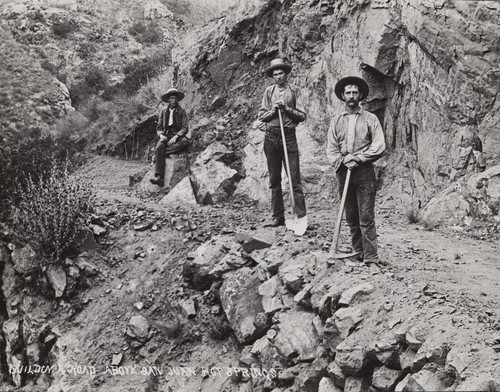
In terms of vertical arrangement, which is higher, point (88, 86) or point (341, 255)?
point (88, 86)

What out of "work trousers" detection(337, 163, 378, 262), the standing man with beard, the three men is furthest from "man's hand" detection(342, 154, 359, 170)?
the three men

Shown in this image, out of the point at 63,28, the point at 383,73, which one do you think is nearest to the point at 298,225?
the point at 383,73

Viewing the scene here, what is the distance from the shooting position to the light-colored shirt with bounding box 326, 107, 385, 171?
20.2ft

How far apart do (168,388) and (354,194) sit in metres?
3.04

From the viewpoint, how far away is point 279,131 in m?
7.93

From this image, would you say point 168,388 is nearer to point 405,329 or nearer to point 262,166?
point 405,329

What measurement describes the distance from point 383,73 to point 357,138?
4382mm

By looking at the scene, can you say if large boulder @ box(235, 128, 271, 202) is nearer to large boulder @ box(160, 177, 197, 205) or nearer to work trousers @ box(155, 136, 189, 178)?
large boulder @ box(160, 177, 197, 205)

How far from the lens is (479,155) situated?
8414 millimetres

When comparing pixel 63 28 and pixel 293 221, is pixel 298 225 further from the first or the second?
pixel 63 28

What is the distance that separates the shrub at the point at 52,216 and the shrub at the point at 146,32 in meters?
17.4

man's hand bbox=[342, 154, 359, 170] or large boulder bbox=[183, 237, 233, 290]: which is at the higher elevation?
man's hand bbox=[342, 154, 359, 170]

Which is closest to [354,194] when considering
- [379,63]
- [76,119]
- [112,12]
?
[379,63]

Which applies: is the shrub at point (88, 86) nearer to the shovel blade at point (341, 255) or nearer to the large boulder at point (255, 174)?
the large boulder at point (255, 174)
